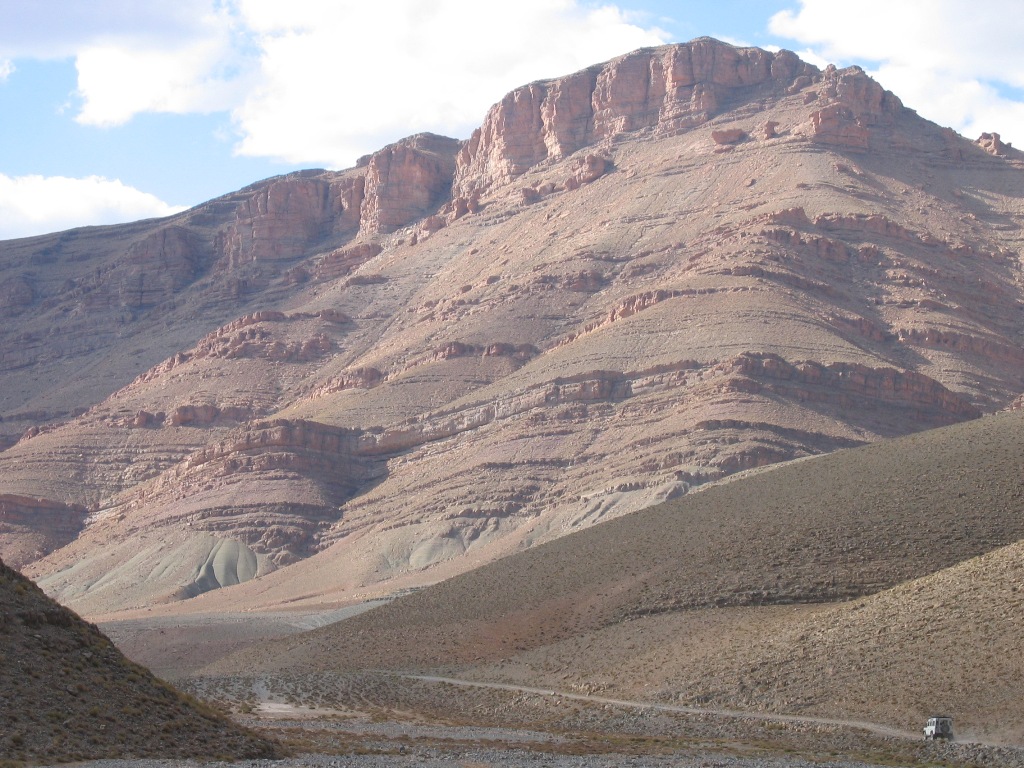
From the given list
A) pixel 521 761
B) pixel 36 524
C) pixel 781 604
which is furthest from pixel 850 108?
pixel 521 761

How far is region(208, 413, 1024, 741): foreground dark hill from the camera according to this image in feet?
160

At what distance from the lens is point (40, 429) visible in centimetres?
17988

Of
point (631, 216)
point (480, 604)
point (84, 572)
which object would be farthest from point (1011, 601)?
point (631, 216)

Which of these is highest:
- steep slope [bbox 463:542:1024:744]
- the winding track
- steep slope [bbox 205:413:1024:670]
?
steep slope [bbox 205:413:1024:670]

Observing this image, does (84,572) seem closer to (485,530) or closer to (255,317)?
(485,530)

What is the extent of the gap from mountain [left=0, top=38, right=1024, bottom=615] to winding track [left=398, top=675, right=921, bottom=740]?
48.2m

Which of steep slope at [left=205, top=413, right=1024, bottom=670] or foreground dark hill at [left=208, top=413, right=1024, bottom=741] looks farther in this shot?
steep slope at [left=205, top=413, right=1024, bottom=670]

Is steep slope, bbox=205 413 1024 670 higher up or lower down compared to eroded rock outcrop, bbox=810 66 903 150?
lower down

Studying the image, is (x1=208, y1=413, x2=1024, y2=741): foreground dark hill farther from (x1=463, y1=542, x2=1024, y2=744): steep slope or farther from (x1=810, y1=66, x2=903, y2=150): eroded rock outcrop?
(x1=810, y1=66, x2=903, y2=150): eroded rock outcrop

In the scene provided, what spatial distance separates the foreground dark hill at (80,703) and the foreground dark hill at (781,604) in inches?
848

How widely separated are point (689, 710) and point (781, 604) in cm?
1309

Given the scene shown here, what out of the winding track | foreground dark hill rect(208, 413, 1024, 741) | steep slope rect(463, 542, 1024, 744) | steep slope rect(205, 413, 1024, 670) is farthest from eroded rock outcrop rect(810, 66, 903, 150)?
the winding track

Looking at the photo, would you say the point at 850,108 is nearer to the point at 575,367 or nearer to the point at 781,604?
the point at 575,367

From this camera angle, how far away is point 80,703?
1266 inches
